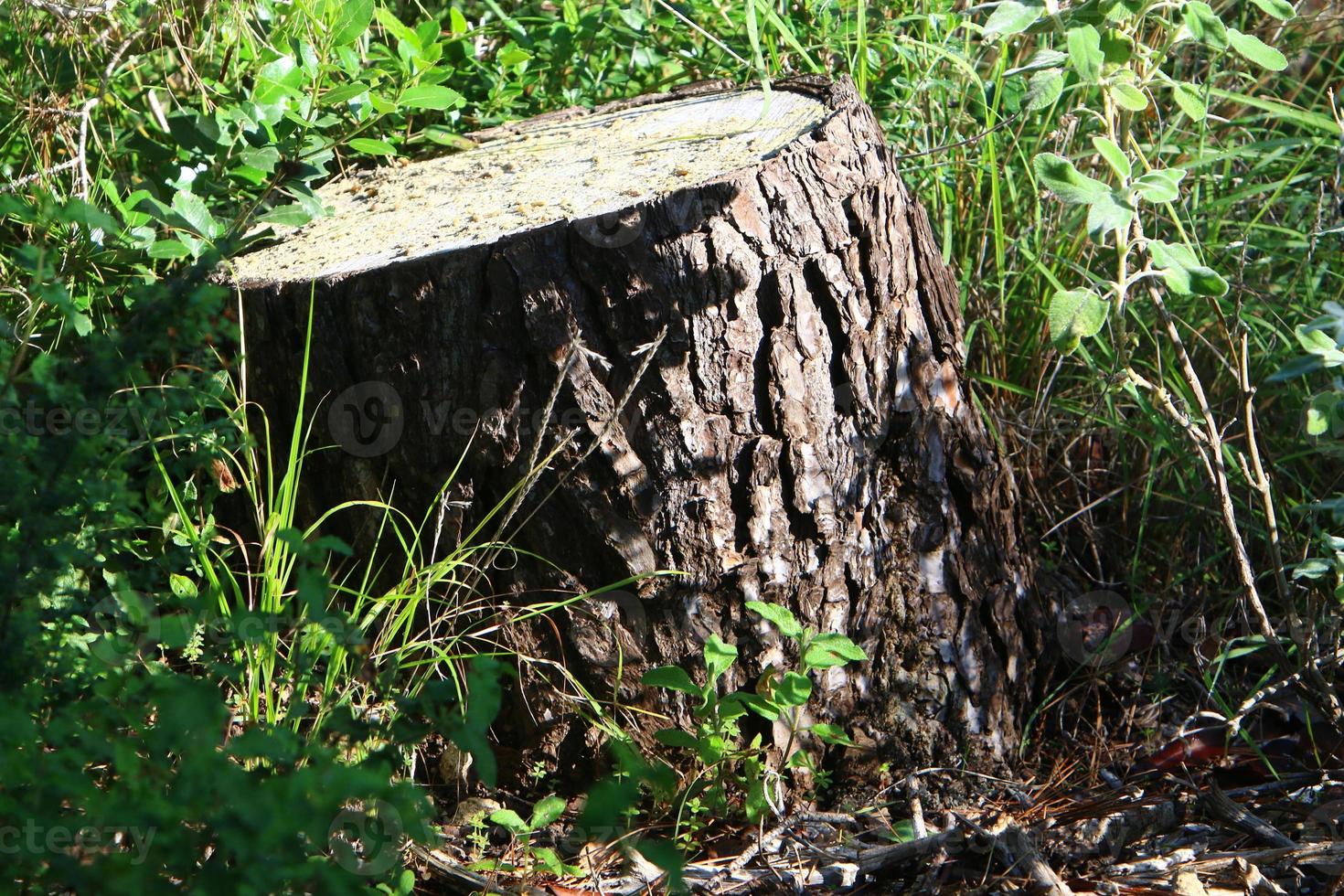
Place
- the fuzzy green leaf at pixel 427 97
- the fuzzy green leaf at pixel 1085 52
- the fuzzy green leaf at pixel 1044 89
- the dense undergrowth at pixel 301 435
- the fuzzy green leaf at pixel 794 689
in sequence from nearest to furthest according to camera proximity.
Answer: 1. the dense undergrowth at pixel 301 435
2. the fuzzy green leaf at pixel 1085 52
3. the fuzzy green leaf at pixel 1044 89
4. the fuzzy green leaf at pixel 794 689
5. the fuzzy green leaf at pixel 427 97

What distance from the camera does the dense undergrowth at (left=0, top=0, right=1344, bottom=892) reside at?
48.2 inches

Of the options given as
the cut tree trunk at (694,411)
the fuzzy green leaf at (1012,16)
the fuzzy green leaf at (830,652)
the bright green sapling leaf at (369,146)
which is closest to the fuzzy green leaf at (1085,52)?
the fuzzy green leaf at (1012,16)

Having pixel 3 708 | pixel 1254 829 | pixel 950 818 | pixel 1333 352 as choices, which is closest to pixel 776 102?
pixel 1333 352

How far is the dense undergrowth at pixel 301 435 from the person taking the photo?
1.22 m

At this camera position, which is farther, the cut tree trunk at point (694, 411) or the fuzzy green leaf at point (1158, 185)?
the cut tree trunk at point (694, 411)

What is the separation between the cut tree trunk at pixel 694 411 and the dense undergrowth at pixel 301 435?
0.14 metres

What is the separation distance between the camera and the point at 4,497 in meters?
1.29

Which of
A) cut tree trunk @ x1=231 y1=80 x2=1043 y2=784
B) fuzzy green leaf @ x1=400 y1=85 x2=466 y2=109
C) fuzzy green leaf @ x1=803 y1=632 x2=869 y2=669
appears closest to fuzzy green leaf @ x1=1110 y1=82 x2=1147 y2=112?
cut tree trunk @ x1=231 y1=80 x2=1043 y2=784

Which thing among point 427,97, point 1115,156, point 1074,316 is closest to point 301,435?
point 427,97

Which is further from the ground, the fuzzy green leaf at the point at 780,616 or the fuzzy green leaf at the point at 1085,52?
the fuzzy green leaf at the point at 1085,52

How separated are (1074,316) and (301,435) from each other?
51.7 inches

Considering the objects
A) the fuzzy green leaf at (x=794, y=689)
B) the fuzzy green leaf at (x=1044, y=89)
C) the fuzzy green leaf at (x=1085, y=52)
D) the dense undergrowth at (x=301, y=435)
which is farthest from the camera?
the fuzzy green leaf at (x=794, y=689)

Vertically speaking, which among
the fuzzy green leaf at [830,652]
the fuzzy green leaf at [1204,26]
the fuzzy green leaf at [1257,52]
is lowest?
the fuzzy green leaf at [830,652]

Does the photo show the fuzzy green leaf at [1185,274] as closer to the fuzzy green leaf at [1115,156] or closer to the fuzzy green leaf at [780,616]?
the fuzzy green leaf at [1115,156]
